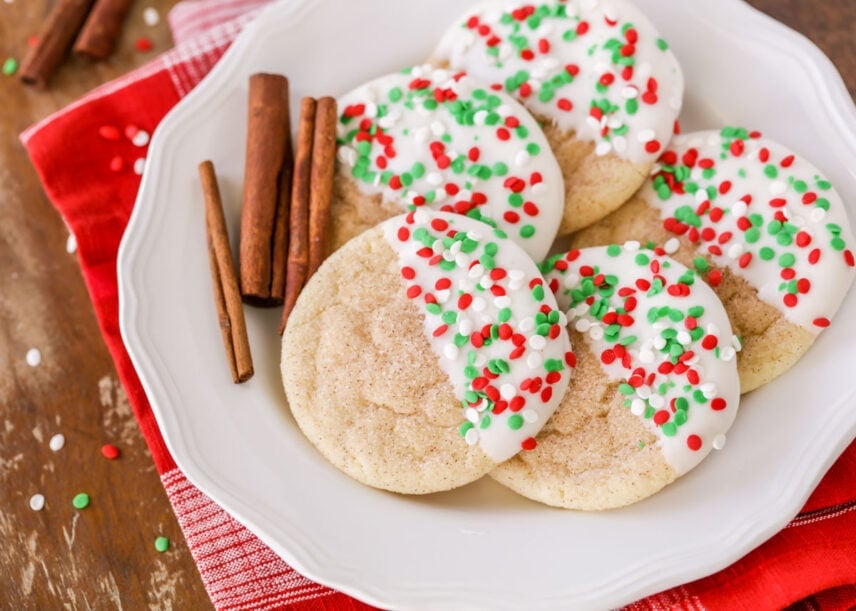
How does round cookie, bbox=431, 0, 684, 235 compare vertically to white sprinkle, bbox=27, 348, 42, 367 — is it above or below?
above

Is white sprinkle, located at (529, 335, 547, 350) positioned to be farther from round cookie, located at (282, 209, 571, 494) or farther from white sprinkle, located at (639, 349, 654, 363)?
white sprinkle, located at (639, 349, 654, 363)

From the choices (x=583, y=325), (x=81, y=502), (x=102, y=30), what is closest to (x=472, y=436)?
(x=583, y=325)

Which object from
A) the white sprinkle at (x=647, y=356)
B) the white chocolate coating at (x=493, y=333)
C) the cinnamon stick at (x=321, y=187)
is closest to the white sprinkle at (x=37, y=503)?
the cinnamon stick at (x=321, y=187)

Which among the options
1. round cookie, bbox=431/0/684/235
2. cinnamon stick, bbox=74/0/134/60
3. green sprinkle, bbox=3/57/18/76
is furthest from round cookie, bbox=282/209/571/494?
green sprinkle, bbox=3/57/18/76

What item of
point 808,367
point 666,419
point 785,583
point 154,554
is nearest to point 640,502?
point 666,419

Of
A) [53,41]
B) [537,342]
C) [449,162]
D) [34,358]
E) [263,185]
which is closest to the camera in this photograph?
[537,342]

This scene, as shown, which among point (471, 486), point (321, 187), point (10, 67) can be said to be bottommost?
point (471, 486)

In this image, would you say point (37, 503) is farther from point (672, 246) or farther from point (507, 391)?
point (672, 246)
